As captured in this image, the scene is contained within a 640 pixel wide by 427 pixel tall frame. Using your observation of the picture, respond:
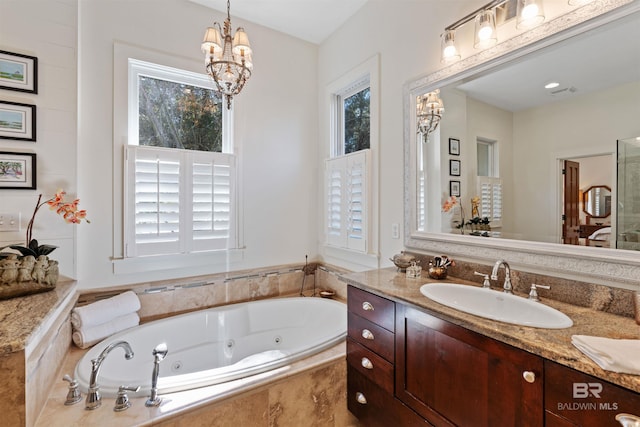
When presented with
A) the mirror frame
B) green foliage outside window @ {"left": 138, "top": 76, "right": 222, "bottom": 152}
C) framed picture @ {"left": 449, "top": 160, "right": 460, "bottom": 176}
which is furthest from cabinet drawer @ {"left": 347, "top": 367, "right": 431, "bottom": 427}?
green foliage outside window @ {"left": 138, "top": 76, "right": 222, "bottom": 152}

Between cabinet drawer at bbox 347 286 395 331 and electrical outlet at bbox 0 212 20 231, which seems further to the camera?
electrical outlet at bbox 0 212 20 231

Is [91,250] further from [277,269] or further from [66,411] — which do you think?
[277,269]

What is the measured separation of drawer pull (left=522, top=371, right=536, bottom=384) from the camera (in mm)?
925

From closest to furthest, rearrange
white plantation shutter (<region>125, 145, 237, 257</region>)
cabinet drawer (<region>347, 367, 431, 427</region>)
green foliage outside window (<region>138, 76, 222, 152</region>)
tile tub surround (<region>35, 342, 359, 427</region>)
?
1. tile tub surround (<region>35, 342, 359, 427</region>)
2. cabinet drawer (<region>347, 367, 431, 427</region>)
3. white plantation shutter (<region>125, 145, 237, 257</region>)
4. green foliage outside window (<region>138, 76, 222, 152</region>)

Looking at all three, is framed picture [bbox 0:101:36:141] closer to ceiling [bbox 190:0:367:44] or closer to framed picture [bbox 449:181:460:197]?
ceiling [bbox 190:0:367:44]

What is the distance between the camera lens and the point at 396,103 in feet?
7.10

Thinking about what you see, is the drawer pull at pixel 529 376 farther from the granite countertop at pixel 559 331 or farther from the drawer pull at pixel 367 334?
the drawer pull at pixel 367 334

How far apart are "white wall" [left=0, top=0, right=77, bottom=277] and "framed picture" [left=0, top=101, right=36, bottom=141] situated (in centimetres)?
3

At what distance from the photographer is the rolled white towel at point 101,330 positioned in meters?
1.82

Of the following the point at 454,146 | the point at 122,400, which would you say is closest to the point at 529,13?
the point at 454,146

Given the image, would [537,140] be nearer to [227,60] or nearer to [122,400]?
[227,60]

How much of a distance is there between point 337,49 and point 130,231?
246cm

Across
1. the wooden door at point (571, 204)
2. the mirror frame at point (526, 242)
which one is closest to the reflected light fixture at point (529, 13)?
the mirror frame at point (526, 242)

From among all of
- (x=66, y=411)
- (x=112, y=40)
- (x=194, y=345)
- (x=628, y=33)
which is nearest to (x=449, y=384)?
(x=628, y=33)
